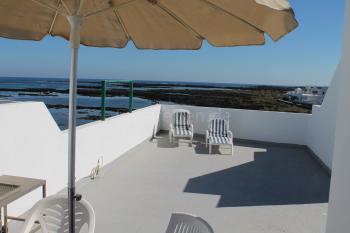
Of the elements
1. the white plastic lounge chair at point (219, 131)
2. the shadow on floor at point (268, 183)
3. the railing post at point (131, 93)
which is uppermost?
the railing post at point (131, 93)

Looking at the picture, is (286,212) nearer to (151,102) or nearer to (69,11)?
(69,11)

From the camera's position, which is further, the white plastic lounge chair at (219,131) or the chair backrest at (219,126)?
the chair backrest at (219,126)

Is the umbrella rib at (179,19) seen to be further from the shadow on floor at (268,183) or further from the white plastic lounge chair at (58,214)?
the shadow on floor at (268,183)

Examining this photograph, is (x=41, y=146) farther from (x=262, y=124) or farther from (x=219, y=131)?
(x=262, y=124)

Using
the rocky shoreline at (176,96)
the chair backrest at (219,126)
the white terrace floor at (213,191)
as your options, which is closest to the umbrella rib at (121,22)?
the rocky shoreline at (176,96)

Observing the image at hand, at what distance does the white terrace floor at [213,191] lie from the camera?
356 cm

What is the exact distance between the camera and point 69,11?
1891 millimetres

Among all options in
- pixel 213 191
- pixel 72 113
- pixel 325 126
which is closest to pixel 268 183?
pixel 213 191

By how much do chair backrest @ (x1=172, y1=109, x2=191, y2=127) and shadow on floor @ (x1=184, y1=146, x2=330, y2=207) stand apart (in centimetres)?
208

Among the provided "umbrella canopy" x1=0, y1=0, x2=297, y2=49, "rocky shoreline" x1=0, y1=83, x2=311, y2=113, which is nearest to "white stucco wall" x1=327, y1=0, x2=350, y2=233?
"umbrella canopy" x1=0, y1=0, x2=297, y2=49

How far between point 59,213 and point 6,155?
1.33m

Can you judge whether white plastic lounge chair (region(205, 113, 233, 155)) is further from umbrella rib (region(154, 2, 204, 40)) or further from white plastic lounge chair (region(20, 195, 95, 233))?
white plastic lounge chair (region(20, 195, 95, 233))

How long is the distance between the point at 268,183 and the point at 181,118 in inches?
130

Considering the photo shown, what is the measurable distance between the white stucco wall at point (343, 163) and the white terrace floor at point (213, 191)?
4.42 feet
